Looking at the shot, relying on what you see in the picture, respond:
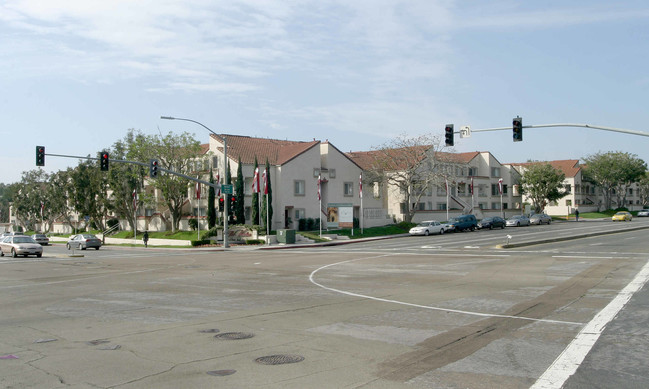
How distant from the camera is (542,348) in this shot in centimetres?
860

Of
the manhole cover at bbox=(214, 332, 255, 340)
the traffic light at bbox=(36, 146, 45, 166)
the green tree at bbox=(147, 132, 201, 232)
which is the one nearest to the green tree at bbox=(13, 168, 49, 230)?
the green tree at bbox=(147, 132, 201, 232)

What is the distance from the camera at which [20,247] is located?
36.2m

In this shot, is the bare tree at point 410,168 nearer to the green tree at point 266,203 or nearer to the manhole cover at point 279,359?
the green tree at point 266,203

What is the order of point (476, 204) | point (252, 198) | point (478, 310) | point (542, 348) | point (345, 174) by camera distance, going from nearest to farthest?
point (542, 348), point (478, 310), point (252, 198), point (345, 174), point (476, 204)

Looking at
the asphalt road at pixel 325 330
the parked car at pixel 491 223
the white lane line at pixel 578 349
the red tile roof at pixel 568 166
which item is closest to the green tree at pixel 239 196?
the parked car at pixel 491 223

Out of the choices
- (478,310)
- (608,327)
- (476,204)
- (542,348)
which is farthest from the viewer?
(476,204)

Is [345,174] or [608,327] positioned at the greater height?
[345,174]

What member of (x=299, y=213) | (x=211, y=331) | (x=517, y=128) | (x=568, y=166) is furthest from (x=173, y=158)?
(x=568, y=166)

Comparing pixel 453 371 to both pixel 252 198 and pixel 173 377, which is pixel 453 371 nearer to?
pixel 173 377

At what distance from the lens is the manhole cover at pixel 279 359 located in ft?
26.2

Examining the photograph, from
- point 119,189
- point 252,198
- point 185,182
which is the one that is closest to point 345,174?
point 252,198

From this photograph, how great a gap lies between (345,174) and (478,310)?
169ft

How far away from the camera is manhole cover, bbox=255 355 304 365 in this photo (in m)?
8.00

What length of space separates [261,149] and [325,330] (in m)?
50.9
